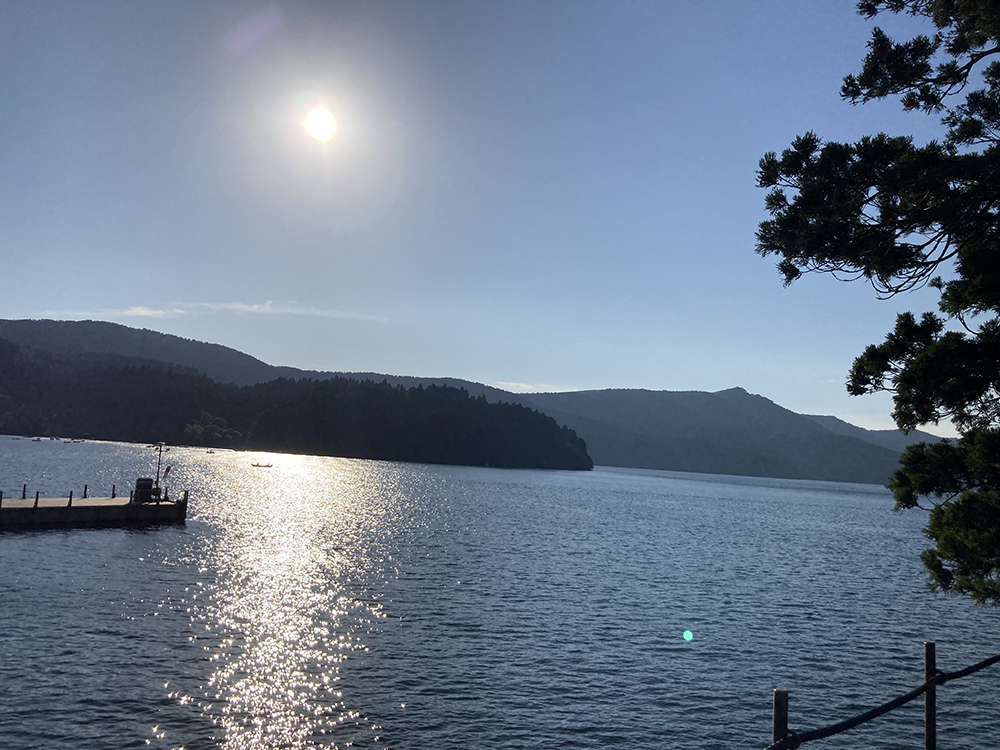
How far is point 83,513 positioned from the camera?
60.3m

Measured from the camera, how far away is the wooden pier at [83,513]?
182ft

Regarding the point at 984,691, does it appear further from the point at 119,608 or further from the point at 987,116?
the point at 119,608

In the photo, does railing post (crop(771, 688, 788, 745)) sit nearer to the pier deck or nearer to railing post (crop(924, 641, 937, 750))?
railing post (crop(924, 641, 937, 750))

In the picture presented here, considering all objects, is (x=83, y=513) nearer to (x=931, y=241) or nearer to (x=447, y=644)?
(x=447, y=644)

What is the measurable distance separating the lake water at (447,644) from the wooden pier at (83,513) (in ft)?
10.9

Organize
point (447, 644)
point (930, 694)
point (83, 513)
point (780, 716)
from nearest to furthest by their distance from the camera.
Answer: point (780, 716) → point (930, 694) → point (447, 644) → point (83, 513)

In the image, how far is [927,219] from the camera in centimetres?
1616

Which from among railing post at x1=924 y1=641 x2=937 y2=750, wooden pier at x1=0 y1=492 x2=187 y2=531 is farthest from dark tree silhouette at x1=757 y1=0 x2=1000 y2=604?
wooden pier at x1=0 y1=492 x2=187 y2=531

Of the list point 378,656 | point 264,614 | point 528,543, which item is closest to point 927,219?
point 378,656

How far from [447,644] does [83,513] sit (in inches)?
1824

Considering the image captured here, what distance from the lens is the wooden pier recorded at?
2190 inches

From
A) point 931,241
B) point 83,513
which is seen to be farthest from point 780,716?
point 83,513

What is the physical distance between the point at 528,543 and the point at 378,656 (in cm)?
4220

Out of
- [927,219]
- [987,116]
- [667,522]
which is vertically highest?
[987,116]
